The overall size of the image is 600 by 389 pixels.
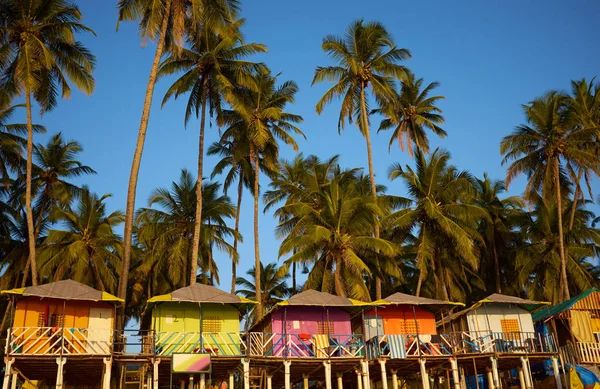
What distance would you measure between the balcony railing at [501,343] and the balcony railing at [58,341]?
14.9 meters

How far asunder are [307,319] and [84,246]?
652 inches

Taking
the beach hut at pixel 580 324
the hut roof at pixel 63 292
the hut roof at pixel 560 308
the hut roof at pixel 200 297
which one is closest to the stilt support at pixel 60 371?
the hut roof at pixel 63 292

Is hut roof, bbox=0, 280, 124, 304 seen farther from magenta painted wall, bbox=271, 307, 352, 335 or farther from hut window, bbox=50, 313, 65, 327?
magenta painted wall, bbox=271, 307, 352, 335

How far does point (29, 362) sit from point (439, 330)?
23.9m

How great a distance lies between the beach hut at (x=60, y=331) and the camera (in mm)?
22094

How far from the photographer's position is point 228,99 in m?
31.2

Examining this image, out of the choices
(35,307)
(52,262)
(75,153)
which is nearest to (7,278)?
(52,262)

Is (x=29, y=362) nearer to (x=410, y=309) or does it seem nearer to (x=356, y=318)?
(x=356, y=318)

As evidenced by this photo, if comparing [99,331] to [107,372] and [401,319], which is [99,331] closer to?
[107,372]

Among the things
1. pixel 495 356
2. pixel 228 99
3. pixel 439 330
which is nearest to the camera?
pixel 495 356

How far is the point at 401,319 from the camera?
28.5 m

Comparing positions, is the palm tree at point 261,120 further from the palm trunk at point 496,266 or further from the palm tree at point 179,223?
the palm trunk at point 496,266

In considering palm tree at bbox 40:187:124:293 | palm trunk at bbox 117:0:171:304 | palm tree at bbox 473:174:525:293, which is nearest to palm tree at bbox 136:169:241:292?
palm tree at bbox 40:187:124:293

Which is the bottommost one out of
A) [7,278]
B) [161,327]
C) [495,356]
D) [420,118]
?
[495,356]
